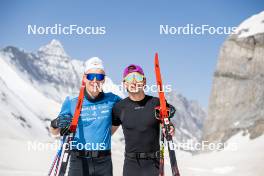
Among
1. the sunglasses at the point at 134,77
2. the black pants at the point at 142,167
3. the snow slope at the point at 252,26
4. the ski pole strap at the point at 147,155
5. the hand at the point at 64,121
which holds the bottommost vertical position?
the black pants at the point at 142,167

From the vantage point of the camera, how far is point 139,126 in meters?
7.07

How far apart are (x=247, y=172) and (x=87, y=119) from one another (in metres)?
17.8

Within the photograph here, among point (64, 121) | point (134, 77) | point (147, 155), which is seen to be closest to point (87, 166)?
point (64, 121)

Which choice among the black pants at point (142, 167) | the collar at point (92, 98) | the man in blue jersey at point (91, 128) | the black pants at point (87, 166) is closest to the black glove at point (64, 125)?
the man in blue jersey at point (91, 128)

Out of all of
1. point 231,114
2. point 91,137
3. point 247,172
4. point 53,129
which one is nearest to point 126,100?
point 91,137

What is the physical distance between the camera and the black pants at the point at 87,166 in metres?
6.99

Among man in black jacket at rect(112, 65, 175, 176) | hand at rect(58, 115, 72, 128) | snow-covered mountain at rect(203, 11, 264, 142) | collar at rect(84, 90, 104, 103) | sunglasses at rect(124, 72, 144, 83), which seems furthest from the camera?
snow-covered mountain at rect(203, 11, 264, 142)

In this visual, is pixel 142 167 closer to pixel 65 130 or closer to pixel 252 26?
pixel 65 130

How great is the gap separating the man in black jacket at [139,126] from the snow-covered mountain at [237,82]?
160 feet

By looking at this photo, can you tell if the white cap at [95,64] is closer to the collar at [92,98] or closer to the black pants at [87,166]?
the collar at [92,98]

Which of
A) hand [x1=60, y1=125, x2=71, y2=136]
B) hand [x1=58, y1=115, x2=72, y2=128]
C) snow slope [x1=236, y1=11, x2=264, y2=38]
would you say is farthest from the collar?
snow slope [x1=236, y1=11, x2=264, y2=38]

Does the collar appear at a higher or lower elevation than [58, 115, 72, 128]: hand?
higher

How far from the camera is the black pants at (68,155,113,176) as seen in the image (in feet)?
22.9

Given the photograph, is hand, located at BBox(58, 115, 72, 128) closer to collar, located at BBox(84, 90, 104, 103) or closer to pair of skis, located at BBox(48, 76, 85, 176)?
pair of skis, located at BBox(48, 76, 85, 176)
